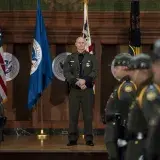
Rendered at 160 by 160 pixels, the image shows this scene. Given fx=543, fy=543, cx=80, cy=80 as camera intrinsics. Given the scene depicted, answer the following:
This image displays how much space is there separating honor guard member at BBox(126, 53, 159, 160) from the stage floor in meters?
3.84

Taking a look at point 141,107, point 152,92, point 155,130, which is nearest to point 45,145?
point 141,107

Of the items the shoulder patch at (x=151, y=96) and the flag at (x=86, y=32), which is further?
the flag at (x=86, y=32)

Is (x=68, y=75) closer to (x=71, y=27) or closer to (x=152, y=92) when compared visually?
(x=71, y=27)

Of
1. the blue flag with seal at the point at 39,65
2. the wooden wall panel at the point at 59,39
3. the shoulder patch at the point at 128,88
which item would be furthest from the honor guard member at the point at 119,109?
the wooden wall panel at the point at 59,39

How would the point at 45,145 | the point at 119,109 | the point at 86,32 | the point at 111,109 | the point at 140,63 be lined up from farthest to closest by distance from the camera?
the point at 86,32 → the point at 45,145 → the point at 111,109 → the point at 119,109 → the point at 140,63

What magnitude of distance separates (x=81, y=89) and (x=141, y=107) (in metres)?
5.08

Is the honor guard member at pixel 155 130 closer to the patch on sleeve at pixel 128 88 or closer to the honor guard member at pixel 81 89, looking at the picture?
the patch on sleeve at pixel 128 88

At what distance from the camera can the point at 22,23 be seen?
11.2 meters

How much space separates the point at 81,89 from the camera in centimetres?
941

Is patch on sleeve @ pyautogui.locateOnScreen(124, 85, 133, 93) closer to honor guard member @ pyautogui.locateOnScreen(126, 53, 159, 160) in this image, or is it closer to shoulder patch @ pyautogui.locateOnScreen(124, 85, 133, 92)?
shoulder patch @ pyautogui.locateOnScreen(124, 85, 133, 92)

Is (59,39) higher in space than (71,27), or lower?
lower

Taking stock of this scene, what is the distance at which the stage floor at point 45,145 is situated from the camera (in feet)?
28.8

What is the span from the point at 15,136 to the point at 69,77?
2165 millimetres

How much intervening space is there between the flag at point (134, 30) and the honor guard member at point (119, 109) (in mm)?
4136
